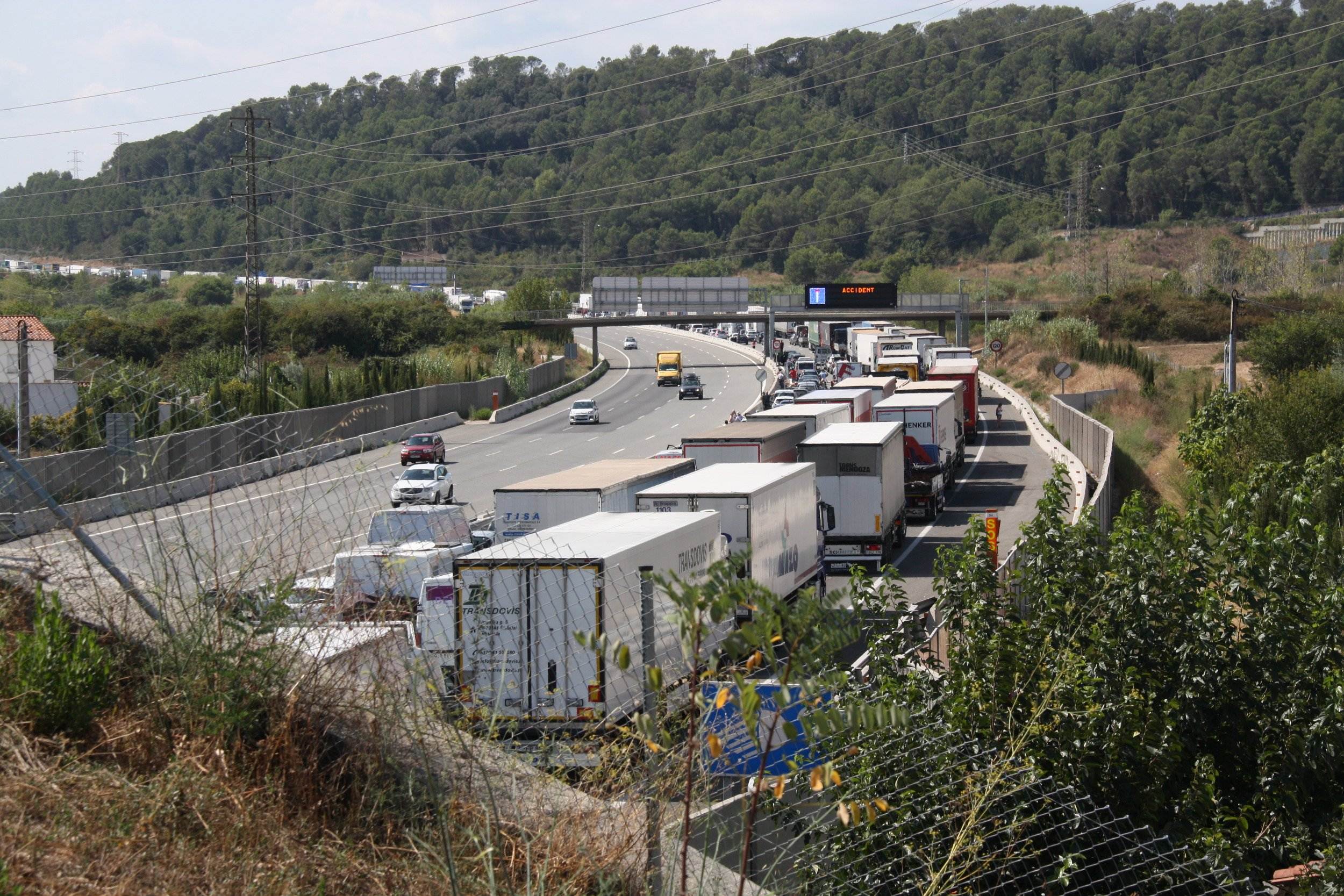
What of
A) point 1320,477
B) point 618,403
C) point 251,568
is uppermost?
point 251,568

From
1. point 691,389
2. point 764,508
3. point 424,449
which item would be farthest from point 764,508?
point 691,389

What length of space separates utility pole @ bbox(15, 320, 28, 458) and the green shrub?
22.7 feet

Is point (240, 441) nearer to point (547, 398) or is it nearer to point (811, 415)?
point (811, 415)

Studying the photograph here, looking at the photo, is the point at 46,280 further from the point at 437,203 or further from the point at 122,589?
the point at 122,589

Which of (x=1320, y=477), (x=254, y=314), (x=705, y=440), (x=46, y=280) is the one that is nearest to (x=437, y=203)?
(x=46, y=280)

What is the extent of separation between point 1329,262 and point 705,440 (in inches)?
5137

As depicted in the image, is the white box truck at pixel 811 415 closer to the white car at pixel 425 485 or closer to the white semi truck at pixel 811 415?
the white semi truck at pixel 811 415

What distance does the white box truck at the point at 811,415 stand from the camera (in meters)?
33.0

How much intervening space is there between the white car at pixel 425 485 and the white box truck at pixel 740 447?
8.71 metres

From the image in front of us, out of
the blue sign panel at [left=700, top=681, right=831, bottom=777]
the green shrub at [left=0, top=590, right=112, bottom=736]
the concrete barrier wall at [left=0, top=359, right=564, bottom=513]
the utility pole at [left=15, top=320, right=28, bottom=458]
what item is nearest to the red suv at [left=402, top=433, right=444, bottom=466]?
the concrete barrier wall at [left=0, top=359, right=564, bottom=513]

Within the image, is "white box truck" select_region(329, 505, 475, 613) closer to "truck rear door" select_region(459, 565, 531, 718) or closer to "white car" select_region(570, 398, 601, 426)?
"truck rear door" select_region(459, 565, 531, 718)

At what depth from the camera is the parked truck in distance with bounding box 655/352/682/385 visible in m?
87.1

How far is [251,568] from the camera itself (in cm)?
634

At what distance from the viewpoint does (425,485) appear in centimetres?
3462
